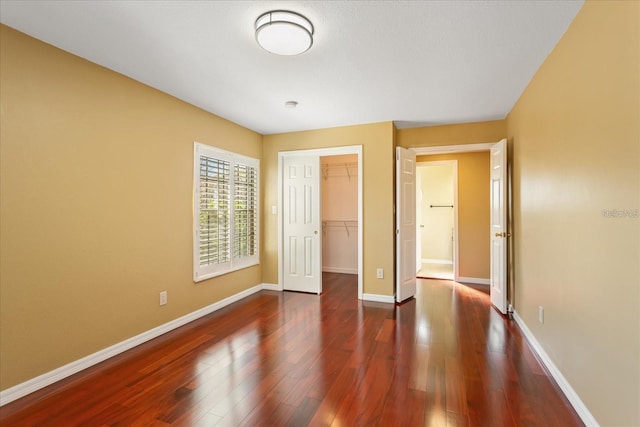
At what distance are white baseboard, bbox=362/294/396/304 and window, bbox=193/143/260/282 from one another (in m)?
1.77

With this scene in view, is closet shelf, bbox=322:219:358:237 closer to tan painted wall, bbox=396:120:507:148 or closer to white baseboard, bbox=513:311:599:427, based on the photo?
tan painted wall, bbox=396:120:507:148

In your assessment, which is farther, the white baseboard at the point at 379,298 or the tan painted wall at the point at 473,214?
the tan painted wall at the point at 473,214

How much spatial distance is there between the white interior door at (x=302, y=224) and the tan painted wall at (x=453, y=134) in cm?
140

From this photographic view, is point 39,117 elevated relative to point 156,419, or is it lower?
elevated

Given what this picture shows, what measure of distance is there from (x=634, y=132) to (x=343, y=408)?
2.12 m

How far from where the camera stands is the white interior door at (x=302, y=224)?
182 inches

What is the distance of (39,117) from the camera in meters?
2.15

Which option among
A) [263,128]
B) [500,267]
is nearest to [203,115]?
[263,128]

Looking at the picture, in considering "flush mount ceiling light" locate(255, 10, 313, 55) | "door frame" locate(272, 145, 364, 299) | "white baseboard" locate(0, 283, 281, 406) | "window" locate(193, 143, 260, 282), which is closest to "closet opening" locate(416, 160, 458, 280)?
"door frame" locate(272, 145, 364, 299)

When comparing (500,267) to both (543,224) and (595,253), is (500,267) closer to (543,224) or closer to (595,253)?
(543,224)

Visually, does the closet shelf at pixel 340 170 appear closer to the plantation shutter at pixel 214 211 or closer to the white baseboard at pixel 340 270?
the white baseboard at pixel 340 270

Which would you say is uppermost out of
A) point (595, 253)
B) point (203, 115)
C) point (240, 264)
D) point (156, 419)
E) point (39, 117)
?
point (203, 115)

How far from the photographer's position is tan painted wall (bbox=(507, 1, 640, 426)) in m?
1.38

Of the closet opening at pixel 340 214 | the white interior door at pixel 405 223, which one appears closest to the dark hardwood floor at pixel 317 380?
the white interior door at pixel 405 223
